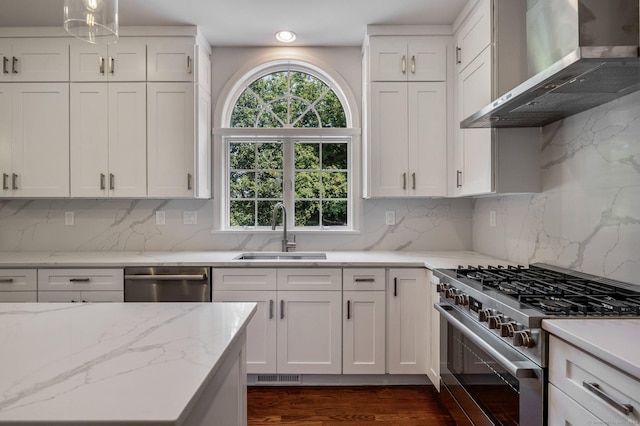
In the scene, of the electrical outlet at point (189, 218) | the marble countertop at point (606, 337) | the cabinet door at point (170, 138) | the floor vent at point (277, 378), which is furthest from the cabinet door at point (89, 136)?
the marble countertop at point (606, 337)

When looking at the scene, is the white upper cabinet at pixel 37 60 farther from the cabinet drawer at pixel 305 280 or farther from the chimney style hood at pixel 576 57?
the chimney style hood at pixel 576 57

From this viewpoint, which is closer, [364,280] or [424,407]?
[424,407]

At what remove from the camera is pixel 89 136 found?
9.34ft

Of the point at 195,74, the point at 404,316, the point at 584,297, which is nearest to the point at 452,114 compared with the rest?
the point at 404,316

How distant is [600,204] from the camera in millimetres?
1824

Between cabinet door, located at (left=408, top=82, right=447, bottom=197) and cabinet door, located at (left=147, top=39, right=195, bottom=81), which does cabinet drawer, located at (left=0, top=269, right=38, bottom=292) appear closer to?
cabinet door, located at (left=147, top=39, right=195, bottom=81)

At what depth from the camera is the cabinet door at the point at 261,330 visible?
2582mm

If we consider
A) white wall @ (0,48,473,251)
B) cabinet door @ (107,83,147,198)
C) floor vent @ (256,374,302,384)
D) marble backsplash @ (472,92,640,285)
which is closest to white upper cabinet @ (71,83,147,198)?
cabinet door @ (107,83,147,198)

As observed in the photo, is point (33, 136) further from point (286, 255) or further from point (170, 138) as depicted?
point (286, 255)

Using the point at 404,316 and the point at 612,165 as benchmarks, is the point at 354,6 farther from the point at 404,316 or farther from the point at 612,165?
the point at 404,316

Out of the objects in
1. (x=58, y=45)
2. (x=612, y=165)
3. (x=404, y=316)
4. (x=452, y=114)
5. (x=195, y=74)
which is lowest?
(x=404, y=316)

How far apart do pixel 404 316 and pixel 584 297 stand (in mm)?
1264

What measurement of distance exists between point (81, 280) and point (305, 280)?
151cm

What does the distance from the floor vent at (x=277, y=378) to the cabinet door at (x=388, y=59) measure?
2.26 metres
